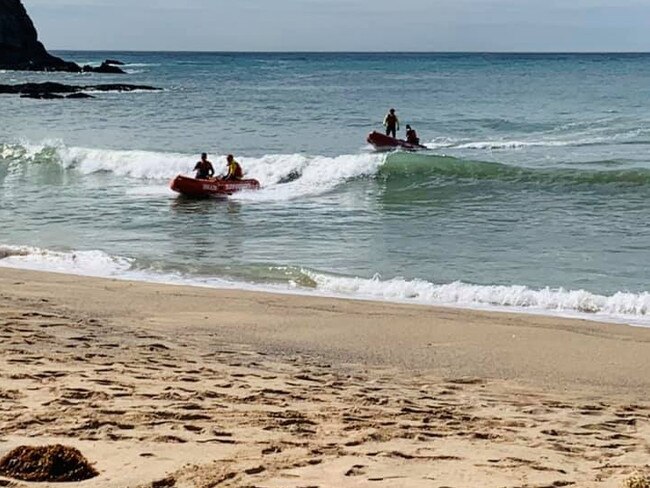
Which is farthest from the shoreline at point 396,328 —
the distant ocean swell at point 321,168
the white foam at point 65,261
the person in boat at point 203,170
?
the distant ocean swell at point 321,168

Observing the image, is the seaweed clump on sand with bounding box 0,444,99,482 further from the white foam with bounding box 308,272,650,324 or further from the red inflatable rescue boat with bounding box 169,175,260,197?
the red inflatable rescue boat with bounding box 169,175,260,197

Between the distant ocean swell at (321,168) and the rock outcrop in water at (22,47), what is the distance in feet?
239

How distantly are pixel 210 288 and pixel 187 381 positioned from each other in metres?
4.97

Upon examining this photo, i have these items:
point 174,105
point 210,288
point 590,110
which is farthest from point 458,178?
point 174,105

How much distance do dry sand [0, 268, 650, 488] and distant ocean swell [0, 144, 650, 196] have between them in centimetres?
1271

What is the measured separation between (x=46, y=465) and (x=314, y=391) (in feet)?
8.24

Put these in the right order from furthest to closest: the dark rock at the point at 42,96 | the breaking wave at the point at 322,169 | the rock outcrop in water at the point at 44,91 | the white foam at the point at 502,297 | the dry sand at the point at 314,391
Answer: the rock outcrop in water at the point at 44,91 < the dark rock at the point at 42,96 < the breaking wave at the point at 322,169 < the white foam at the point at 502,297 < the dry sand at the point at 314,391

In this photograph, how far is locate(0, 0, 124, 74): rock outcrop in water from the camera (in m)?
97.0

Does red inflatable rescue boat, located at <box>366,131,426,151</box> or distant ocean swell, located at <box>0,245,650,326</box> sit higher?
red inflatable rescue boat, located at <box>366,131,426,151</box>

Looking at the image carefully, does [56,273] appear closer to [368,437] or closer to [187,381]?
[187,381]

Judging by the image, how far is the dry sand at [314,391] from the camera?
4.77m

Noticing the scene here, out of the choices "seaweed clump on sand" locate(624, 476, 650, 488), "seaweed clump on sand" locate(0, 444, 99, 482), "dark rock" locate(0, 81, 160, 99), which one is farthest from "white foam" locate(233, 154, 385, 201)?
"dark rock" locate(0, 81, 160, 99)

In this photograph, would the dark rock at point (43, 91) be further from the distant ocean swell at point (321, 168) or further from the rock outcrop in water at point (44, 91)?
the distant ocean swell at point (321, 168)

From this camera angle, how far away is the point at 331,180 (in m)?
24.8
